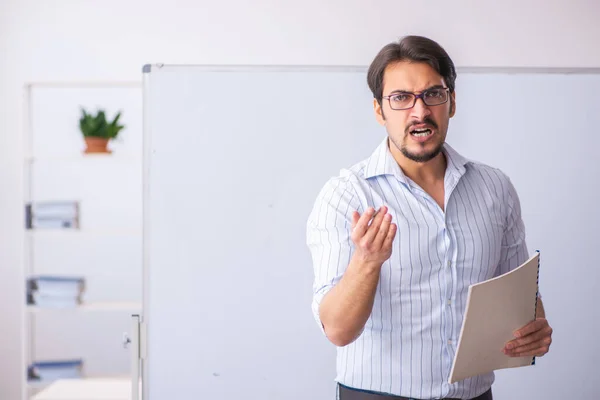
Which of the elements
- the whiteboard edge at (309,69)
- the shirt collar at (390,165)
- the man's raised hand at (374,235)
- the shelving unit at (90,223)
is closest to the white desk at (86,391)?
the shelving unit at (90,223)

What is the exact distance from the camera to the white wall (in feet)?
11.3

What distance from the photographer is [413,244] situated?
4.17 feet

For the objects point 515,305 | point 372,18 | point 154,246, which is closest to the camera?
point 515,305

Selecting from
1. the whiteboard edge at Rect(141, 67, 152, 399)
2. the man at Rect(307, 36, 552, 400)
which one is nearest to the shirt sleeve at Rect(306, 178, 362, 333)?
the man at Rect(307, 36, 552, 400)

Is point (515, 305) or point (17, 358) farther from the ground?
point (515, 305)

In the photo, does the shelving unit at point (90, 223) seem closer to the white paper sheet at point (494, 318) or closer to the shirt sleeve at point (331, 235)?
the shirt sleeve at point (331, 235)

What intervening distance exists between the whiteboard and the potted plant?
52.1 inches

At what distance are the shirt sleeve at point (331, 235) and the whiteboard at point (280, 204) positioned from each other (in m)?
0.70

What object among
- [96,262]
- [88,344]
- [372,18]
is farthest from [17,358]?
[372,18]

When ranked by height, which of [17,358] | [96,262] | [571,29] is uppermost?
[571,29]

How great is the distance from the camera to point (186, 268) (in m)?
1.95

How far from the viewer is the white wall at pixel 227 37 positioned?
3430mm

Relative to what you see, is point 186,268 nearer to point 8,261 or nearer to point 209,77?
point 209,77

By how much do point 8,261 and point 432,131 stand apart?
3031mm
